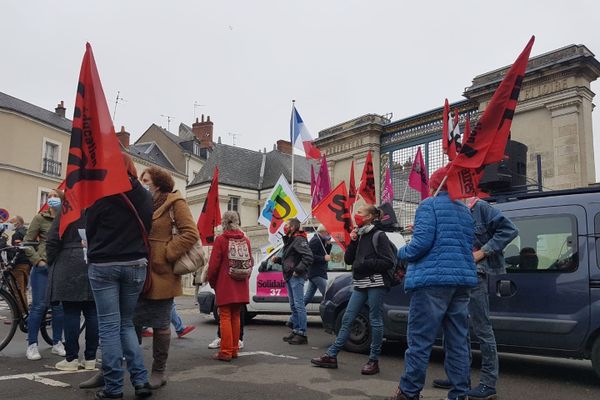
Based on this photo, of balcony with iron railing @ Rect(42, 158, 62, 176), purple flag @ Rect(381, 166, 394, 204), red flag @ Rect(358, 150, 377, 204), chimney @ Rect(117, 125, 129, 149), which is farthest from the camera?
chimney @ Rect(117, 125, 129, 149)

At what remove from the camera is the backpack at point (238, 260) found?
629 centimetres

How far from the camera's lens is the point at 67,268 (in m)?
5.35

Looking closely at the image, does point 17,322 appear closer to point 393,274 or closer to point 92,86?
point 92,86

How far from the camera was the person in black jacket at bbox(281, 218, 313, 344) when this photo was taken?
25.2 feet

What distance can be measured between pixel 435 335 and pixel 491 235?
1197 mm

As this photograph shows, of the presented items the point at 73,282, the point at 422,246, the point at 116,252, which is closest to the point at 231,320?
the point at 73,282

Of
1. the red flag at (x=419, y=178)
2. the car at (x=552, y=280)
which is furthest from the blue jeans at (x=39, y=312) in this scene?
the red flag at (x=419, y=178)

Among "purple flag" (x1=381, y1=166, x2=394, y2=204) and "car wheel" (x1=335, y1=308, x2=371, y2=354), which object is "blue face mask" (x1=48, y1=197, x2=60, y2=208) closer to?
"car wheel" (x1=335, y1=308, x2=371, y2=354)

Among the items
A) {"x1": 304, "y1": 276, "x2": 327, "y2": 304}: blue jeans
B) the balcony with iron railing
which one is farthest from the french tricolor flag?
the balcony with iron railing

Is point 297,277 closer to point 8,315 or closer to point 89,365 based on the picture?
point 89,365

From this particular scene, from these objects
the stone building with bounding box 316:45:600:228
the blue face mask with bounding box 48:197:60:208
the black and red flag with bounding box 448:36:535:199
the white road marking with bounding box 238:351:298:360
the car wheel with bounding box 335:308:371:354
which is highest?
the stone building with bounding box 316:45:600:228

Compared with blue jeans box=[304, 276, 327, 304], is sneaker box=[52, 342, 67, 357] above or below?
below

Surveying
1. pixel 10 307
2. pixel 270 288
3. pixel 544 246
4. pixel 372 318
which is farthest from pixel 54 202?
pixel 544 246

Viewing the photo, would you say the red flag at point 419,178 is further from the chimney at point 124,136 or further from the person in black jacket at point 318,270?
the chimney at point 124,136
